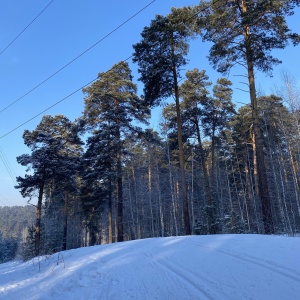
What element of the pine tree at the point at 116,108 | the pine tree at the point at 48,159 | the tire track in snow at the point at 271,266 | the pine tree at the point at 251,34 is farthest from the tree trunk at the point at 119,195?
the tire track in snow at the point at 271,266

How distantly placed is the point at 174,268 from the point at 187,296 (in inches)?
62.1

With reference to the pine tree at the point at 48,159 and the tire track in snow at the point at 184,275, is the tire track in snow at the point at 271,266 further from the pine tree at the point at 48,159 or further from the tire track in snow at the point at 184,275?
the pine tree at the point at 48,159

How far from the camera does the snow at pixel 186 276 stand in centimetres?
→ 413

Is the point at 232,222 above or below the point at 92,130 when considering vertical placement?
below

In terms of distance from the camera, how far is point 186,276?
4.98m

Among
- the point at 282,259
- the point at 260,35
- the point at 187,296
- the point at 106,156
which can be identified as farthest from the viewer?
the point at 106,156

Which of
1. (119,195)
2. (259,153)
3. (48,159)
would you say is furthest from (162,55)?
(48,159)

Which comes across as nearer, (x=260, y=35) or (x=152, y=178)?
(x=260, y=35)

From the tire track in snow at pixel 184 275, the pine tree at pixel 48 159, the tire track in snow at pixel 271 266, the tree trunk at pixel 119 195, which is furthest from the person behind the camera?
the pine tree at pixel 48 159

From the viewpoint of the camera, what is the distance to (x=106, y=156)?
21.5 metres

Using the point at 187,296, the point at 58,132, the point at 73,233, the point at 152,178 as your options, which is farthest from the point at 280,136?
the point at 73,233

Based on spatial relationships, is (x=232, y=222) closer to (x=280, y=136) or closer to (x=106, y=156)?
(x=106, y=156)

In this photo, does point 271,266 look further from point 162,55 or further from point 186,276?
point 162,55

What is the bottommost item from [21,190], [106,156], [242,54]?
[21,190]
